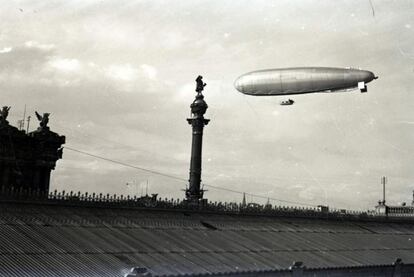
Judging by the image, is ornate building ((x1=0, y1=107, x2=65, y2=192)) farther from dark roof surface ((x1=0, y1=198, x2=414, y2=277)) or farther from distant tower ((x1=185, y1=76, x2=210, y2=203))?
dark roof surface ((x1=0, y1=198, x2=414, y2=277))

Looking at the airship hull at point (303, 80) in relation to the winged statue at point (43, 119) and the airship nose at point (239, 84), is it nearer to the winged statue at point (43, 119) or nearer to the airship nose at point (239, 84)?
the airship nose at point (239, 84)

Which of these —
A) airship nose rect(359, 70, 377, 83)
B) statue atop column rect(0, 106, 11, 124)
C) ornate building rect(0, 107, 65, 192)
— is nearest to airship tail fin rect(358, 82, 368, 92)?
airship nose rect(359, 70, 377, 83)

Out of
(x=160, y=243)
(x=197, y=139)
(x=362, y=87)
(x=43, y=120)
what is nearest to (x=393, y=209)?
(x=362, y=87)

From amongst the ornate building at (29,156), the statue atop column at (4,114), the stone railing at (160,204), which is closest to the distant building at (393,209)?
the stone railing at (160,204)

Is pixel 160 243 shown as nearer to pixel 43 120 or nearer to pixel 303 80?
pixel 43 120

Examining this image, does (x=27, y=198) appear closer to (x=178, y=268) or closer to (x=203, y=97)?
(x=178, y=268)

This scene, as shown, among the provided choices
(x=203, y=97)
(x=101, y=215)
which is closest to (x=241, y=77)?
(x=203, y=97)
